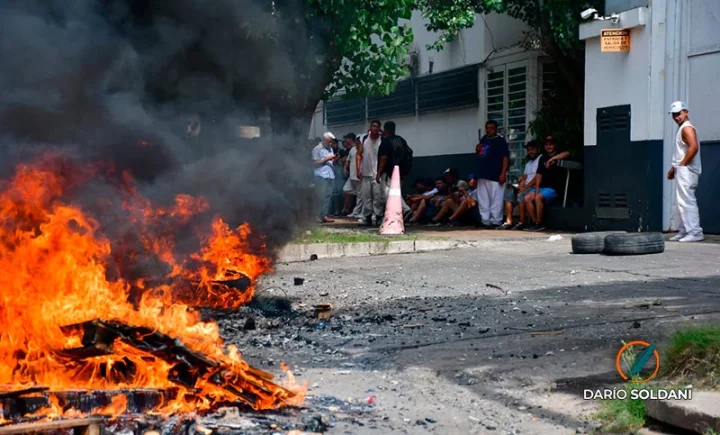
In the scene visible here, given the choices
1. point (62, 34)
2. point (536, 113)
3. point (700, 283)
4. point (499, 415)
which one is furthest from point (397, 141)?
point (499, 415)

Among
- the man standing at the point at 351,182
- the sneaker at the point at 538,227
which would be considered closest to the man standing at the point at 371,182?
the man standing at the point at 351,182

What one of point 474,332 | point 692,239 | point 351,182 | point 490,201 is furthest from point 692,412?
point 351,182

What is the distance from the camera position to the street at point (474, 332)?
4.31 m

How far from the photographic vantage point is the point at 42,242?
4.89 metres

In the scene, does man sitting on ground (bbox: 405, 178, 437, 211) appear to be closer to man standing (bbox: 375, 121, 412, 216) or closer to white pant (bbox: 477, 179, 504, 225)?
man standing (bbox: 375, 121, 412, 216)

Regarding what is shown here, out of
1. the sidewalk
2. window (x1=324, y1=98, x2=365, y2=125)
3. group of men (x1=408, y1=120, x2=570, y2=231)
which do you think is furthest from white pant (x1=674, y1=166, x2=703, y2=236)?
window (x1=324, y1=98, x2=365, y2=125)

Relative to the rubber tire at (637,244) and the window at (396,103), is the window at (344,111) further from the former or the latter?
the rubber tire at (637,244)

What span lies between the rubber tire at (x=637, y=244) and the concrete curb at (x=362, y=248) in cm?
226

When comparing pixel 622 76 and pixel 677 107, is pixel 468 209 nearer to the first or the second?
pixel 622 76

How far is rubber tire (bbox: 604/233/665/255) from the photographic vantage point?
10.0m

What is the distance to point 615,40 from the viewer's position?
12.8 m

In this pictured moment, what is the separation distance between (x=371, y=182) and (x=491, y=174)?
2424 mm

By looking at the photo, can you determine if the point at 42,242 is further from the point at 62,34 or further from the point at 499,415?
the point at 499,415

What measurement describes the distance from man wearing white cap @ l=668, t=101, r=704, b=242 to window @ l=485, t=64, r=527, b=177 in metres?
4.82
